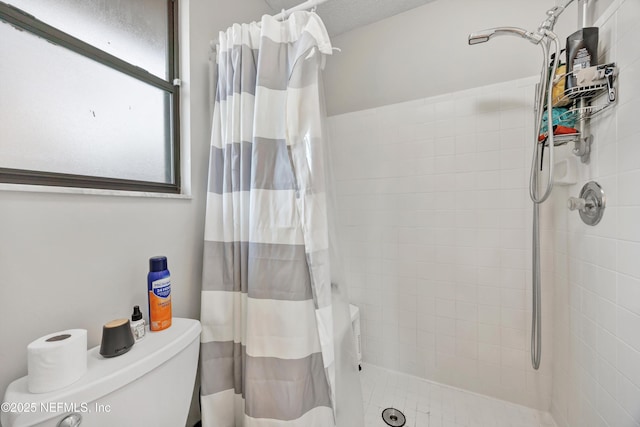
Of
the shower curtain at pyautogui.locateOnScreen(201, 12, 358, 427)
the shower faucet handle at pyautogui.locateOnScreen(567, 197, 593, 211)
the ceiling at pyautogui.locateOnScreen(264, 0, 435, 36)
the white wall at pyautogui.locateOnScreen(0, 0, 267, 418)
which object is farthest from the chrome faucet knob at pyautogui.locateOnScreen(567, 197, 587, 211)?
the white wall at pyautogui.locateOnScreen(0, 0, 267, 418)

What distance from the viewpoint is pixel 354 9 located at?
151 centimetres

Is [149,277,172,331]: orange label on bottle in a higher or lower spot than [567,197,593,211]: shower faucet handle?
lower

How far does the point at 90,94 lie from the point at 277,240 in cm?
76

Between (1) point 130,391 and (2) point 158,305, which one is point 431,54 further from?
(1) point 130,391

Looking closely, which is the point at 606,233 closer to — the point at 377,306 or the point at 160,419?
the point at 377,306

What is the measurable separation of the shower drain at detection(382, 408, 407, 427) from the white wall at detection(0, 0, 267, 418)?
1072 millimetres

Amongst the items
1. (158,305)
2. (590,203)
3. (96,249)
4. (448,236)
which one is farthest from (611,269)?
(96,249)

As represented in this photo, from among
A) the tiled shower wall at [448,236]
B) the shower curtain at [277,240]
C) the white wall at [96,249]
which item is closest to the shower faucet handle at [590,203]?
the tiled shower wall at [448,236]

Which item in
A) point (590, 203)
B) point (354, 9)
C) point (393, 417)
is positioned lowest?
point (393, 417)

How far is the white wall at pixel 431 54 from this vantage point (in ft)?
4.10

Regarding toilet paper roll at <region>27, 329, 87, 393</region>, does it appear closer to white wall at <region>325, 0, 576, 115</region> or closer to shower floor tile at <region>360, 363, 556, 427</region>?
shower floor tile at <region>360, 363, 556, 427</region>

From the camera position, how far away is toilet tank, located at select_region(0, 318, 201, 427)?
455 millimetres

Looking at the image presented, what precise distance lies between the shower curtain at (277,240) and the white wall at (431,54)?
2.90ft

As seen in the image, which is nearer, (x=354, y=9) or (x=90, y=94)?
(x=90, y=94)
